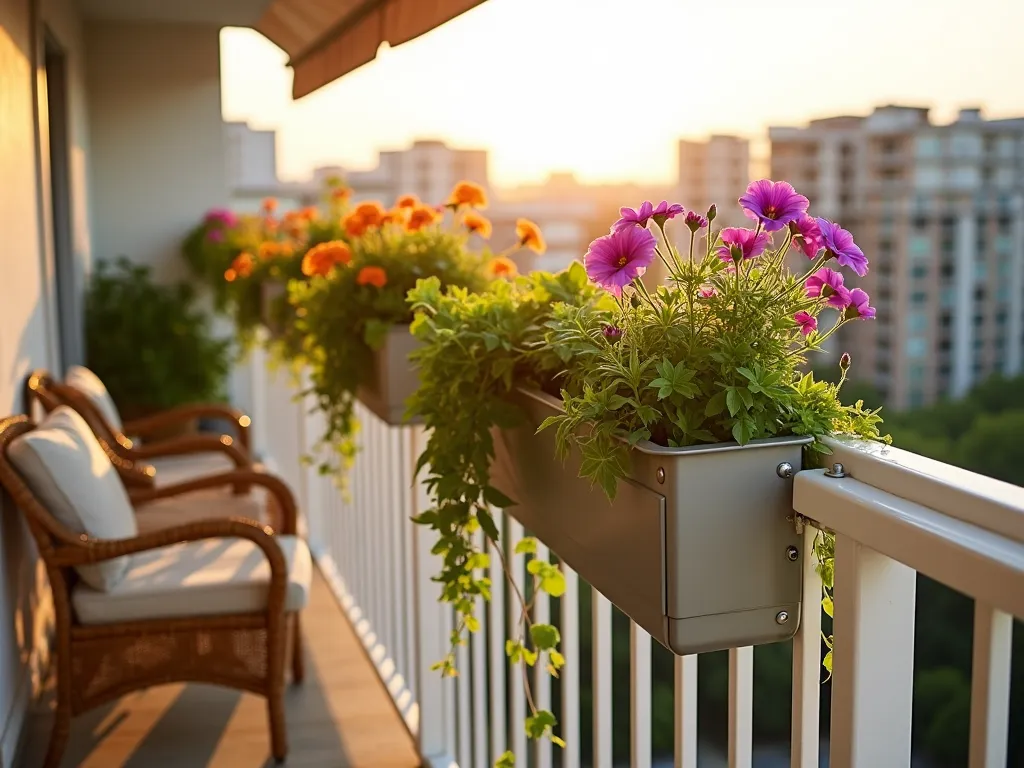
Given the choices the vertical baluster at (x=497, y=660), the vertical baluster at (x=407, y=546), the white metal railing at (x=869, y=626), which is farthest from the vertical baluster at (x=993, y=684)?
the vertical baluster at (x=407, y=546)

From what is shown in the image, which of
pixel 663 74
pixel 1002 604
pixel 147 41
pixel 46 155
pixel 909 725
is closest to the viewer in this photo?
pixel 1002 604

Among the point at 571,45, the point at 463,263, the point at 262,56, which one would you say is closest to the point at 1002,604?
the point at 463,263

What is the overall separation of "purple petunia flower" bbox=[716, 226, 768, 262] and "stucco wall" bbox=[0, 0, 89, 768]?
2.13 meters

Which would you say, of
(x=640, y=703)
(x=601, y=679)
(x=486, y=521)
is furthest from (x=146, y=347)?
(x=640, y=703)

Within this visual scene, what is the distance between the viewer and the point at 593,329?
1366 mm

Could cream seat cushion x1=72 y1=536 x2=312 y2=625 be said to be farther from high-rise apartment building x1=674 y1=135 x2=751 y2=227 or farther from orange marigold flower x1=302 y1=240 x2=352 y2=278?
high-rise apartment building x1=674 y1=135 x2=751 y2=227

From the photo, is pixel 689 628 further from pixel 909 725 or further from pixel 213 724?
pixel 213 724

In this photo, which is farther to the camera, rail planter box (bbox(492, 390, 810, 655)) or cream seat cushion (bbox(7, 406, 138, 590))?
cream seat cushion (bbox(7, 406, 138, 590))

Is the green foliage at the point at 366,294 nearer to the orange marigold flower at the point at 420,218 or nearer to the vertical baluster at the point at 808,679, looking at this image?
the orange marigold flower at the point at 420,218

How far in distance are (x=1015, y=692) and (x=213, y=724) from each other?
20.5 metres

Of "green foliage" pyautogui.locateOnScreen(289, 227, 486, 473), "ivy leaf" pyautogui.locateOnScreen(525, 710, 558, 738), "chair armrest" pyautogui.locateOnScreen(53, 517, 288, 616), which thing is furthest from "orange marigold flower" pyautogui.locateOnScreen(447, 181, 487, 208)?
"ivy leaf" pyautogui.locateOnScreen(525, 710, 558, 738)

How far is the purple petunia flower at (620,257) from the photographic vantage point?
4.11ft

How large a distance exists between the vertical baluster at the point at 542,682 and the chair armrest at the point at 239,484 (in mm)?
1434

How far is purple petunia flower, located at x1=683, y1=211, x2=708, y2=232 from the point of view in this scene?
120 centimetres
